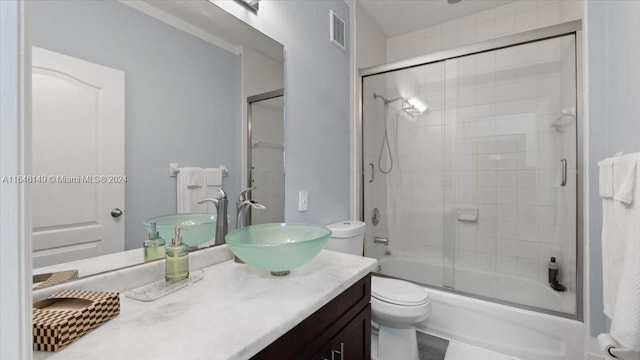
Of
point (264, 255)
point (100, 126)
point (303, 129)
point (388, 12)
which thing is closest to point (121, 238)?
point (100, 126)

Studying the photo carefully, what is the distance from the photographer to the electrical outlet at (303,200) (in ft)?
5.63

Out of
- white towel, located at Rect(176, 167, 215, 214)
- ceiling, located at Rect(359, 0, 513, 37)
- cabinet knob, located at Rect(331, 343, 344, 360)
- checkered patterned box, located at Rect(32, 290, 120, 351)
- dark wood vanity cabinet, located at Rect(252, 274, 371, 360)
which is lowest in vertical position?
cabinet knob, located at Rect(331, 343, 344, 360)

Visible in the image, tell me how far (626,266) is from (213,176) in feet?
4.98

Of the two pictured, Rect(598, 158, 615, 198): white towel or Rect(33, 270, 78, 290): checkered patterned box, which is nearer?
Rect(33, 270, 78, 290): checkered patterned box

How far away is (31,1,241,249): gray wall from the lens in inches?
31.6

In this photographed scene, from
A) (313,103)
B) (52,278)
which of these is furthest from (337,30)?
(52,278)

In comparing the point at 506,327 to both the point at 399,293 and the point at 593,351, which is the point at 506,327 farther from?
the point at 399,293

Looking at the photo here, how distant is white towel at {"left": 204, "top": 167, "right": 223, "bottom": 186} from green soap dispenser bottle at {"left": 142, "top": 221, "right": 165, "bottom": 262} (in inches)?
10.5

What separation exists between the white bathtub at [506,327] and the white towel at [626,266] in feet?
2.39

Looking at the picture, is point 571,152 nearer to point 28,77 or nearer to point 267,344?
point 267,344

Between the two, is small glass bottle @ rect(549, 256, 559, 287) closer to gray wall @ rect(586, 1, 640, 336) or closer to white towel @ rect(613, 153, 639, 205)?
gray wall @ rect(586, 1, 640, 336)

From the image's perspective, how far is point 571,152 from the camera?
1792 millimetres

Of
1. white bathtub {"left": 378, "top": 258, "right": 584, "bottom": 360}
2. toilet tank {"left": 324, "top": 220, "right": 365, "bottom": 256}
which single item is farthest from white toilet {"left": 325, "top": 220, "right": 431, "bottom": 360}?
white bathtub {"left": 378, "top": 258, "right": 584, "bottom": 360}

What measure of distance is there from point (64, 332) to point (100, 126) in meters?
0.55
